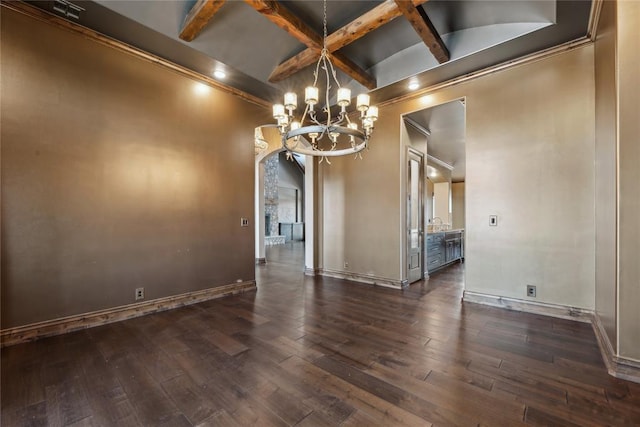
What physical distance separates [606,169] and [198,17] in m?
4.28

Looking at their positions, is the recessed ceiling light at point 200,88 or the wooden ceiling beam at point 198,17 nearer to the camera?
the wooden ceiling beam at point 198,17

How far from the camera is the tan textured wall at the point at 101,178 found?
254 centimetres

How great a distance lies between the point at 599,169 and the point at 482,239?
143cm

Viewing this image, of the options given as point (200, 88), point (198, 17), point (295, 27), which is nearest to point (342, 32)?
point (295, 27)

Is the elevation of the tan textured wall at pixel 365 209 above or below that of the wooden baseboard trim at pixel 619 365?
above

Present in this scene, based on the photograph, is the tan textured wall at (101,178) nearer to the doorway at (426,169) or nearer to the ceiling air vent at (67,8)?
the ceiling air vent at (67,8)

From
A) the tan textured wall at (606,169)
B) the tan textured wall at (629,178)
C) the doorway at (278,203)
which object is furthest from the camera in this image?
the doorway at (278,203)

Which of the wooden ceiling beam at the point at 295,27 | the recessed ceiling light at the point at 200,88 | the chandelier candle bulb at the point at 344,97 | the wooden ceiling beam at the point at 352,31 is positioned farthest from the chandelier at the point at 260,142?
the chandelier candle bulb at the point at 344,97

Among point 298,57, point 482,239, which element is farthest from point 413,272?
point 298,57

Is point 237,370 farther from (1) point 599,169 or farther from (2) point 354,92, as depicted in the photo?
(2) point 354,92

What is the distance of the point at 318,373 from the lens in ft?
6.64

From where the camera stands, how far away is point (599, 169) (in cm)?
269

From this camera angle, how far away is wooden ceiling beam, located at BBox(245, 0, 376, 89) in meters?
2.62

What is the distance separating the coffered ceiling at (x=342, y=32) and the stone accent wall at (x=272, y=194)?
909cm
